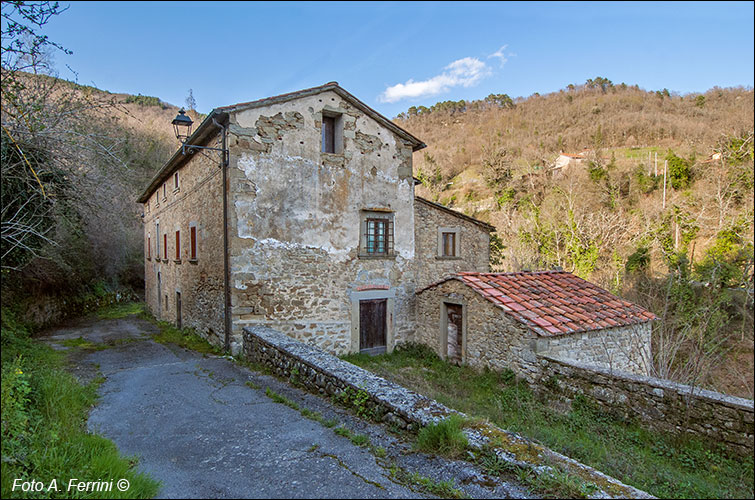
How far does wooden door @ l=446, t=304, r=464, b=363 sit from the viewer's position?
978 centimetres

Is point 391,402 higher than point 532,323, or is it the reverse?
point 532,323

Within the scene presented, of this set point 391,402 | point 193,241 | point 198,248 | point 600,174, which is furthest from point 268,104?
point 600,174

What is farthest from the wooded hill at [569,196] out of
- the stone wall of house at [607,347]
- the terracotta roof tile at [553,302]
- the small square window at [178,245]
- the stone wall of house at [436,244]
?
the stone wall of house at [436,244]

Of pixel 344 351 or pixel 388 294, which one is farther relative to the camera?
pixel 388 294

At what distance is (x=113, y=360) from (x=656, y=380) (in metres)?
11.0

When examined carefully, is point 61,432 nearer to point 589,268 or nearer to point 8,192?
point 8,192

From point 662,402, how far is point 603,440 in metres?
1.04

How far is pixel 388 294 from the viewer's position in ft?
36.2

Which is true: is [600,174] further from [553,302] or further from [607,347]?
[607,347]

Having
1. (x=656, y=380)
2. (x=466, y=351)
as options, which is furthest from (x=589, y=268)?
(x=656, y=380)

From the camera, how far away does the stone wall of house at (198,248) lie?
376 inches

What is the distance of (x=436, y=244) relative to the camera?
496 inches

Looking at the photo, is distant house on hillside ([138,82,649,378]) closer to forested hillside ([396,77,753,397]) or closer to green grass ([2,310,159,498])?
forested hillside ([396,77,753,397])

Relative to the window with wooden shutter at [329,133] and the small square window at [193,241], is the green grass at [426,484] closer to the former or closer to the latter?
the window with wooden shutter at [329,133]
